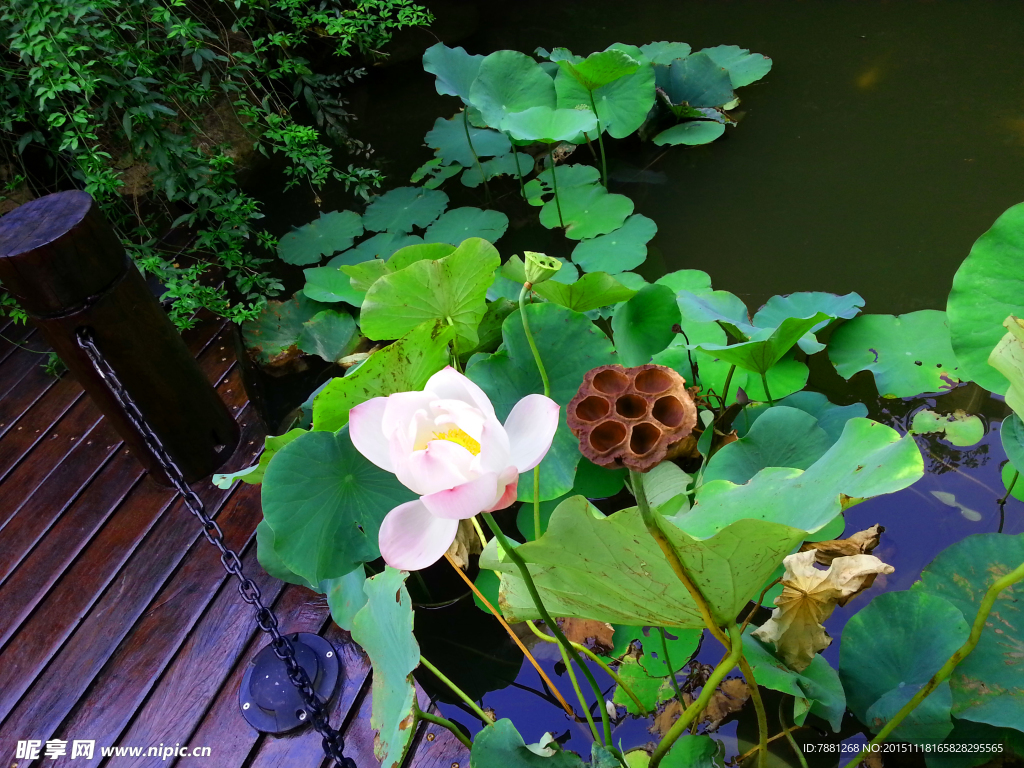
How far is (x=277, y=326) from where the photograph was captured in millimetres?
2193

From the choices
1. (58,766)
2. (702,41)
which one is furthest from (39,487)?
(702,41)

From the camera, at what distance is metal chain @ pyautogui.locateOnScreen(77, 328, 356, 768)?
1.11 m

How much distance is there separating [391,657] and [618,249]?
162 centimetres

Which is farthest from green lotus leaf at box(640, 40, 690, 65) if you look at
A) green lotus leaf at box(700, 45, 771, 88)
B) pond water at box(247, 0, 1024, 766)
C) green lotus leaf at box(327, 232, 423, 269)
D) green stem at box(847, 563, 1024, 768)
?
green stem at box(847, 563, 1024, 768)

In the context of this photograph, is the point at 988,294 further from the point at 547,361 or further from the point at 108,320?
the point at 108,320

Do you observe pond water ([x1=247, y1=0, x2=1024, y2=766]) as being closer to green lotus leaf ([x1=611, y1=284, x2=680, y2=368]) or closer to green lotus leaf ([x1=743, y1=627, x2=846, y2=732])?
green lotus leaf ([x1=743, y1=627, x2=846, y2=732])

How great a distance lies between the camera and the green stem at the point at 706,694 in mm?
683

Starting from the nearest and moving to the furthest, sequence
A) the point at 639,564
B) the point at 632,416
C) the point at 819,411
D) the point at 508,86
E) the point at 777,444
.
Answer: the point at 632,416 → the point at 639,564 → the point at 777,444 → the point at 819,411 → the point at 508,86

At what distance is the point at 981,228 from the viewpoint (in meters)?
2.20

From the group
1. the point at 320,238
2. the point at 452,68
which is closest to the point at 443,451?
the point at 320,238

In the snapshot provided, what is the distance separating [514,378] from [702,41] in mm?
2718

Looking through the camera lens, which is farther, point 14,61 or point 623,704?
point 14,61

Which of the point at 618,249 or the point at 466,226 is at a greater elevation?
the point at 466,226

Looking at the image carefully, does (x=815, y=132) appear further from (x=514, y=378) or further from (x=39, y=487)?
(x=39, y=487)
